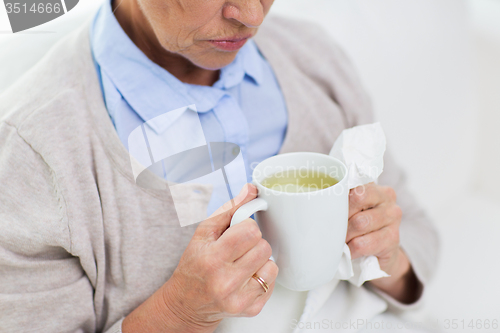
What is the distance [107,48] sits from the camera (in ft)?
2.00

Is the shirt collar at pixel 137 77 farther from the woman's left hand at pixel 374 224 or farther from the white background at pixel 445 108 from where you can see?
the white background at pixel 445 108

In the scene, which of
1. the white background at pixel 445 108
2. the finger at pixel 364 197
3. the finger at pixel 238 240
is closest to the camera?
the finger at pixel 238 240

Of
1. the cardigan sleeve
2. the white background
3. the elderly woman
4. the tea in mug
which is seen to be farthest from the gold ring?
the white background

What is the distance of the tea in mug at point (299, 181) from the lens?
489 millimetres

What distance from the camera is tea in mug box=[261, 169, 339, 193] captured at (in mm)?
489

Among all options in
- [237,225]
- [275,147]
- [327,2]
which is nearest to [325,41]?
[327,2]

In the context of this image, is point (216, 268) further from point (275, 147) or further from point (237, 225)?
point (275, 147)

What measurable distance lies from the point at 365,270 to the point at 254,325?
177mm

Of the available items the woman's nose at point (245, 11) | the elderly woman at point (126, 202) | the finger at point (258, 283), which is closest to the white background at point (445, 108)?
the elderly woman at point (126, 202)

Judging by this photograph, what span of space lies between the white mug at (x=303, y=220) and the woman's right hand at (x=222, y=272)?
2 cm

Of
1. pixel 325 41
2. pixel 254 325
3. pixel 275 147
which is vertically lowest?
pixel 254 325

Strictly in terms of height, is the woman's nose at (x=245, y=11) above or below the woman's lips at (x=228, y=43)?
above

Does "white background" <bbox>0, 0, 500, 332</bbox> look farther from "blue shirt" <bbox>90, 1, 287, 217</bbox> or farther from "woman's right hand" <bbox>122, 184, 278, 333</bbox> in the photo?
"woman's right hand" <bbox>122, 184, 278, 333</bbox>

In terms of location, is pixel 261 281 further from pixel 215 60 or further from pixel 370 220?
pixel 215 60
